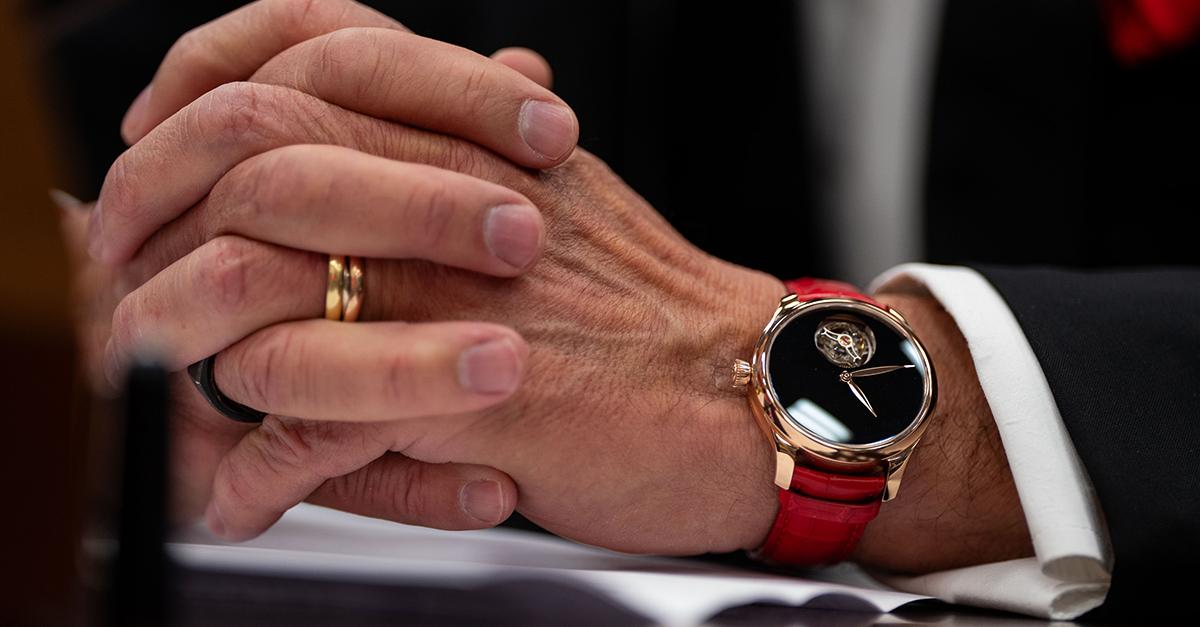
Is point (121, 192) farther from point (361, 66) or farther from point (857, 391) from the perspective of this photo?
point (857, 391)

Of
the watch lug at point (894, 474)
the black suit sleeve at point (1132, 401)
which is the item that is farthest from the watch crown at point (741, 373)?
the black suit sleeve at point (1132, 401)

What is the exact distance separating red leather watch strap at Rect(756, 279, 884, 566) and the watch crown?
0.25ft

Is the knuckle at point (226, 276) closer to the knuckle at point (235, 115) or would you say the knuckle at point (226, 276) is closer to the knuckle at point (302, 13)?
the knuckle at point (235, 115)

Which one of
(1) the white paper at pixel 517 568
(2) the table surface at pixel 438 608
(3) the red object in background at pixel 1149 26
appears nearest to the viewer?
(2) the table surface at pixel 438 608

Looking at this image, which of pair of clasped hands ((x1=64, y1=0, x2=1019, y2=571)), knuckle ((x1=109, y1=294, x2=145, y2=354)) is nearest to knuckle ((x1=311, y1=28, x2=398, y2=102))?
Result: pair of clasped hands ((x1=64, y1=0, x2=1019, y2=571))

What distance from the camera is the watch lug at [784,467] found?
69 centimetres

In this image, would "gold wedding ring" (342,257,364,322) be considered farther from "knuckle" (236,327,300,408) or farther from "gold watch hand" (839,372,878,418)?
"gold watch hand" (839,372,878,418)

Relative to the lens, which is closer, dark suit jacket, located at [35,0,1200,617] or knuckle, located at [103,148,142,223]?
knuckle, located at [103,148,142,223]

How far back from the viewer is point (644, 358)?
0.72m

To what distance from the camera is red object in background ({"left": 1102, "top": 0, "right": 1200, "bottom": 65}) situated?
4.04 feet

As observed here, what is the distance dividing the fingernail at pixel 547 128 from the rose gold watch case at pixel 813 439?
0.21 metres

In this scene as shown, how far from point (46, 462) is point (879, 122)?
1.63 meters

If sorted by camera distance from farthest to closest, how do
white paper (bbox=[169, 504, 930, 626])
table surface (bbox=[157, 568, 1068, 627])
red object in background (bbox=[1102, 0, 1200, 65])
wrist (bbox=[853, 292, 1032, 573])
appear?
red object in background (bbox=[1102, 0, 1200, 65]), wrist (bbox=[853, 292, 1032, 573]), white paper (bbox=[169, 504, 930, 626]), table surface (bbox=[157, 568, 1068, 627])

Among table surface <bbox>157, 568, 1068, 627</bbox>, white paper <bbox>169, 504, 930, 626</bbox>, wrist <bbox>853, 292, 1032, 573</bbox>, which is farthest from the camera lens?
wrist <bbox>853, 292, 1032, 573</bbox>
